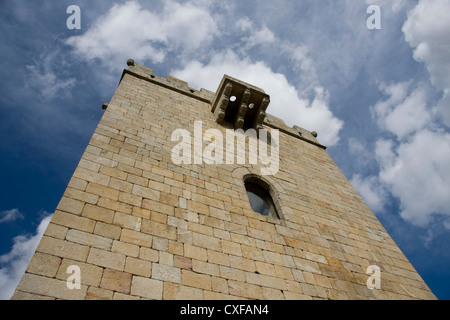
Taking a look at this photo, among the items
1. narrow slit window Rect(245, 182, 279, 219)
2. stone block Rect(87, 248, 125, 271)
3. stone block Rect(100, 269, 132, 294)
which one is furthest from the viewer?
narrow slit window Rect(245, 182, 279, 219)

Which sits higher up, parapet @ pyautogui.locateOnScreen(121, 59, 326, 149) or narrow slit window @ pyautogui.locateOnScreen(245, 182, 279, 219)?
parapet @ pyautogui.locateOnScreen(121, 59, 326, 149)

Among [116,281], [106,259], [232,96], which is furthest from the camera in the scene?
[232,96]

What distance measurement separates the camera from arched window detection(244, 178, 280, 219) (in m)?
5.56

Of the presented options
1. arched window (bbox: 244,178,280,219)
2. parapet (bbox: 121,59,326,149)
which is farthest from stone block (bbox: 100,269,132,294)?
parapet (bbox: 121,59,326,149)

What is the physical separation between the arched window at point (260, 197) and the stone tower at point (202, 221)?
27 mm

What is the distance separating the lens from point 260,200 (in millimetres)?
5832

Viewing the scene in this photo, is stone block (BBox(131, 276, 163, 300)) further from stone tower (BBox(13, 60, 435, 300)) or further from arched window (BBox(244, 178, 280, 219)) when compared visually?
arched window (BBox(244, 178, 280, 219))

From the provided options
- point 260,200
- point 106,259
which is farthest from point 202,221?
point 260,200

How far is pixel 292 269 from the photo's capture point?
4129mm

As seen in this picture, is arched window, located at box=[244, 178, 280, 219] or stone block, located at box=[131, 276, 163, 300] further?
arched window, located at box=[244, 178, 280, 219]

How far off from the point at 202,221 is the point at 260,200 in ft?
6.54

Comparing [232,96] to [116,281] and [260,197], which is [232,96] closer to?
[260,197]
